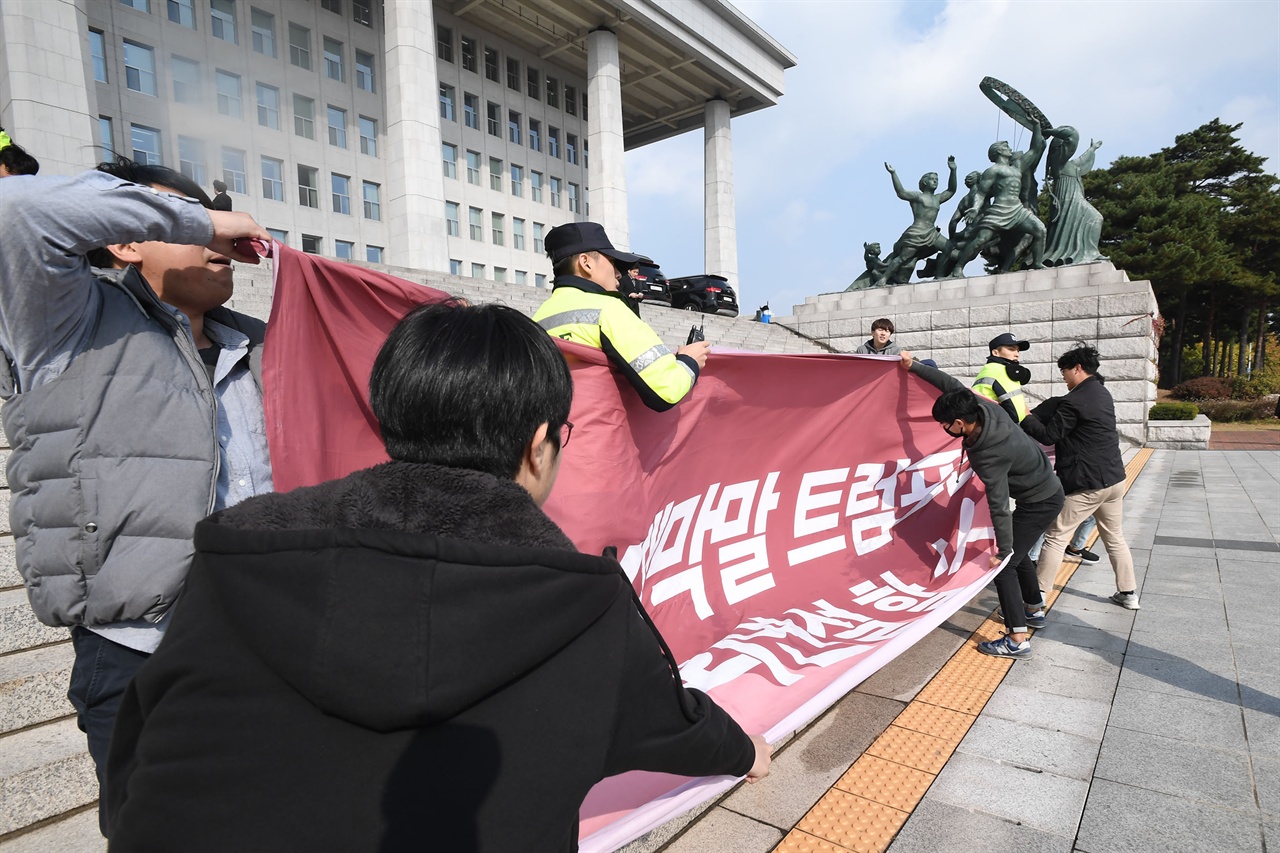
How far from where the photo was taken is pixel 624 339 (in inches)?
91.2

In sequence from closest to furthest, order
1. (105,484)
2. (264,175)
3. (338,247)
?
(105,484) → (264,175) → (338,247)

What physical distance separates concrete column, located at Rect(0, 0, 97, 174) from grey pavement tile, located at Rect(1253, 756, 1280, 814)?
18408 millimetres

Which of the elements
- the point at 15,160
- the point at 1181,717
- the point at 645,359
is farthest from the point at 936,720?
the point at 15,160

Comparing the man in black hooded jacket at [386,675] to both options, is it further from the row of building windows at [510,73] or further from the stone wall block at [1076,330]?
the row of building windows at [510,73]

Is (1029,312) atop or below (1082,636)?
atop

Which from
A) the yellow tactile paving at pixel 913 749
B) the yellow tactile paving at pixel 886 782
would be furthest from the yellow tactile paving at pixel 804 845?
the yellow tactile paving at pixel 913 749

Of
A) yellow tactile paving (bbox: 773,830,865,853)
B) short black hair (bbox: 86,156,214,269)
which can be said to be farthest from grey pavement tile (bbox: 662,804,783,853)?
short black hair (bbox: 86,156,214,269)

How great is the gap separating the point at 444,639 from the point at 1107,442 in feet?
15.8

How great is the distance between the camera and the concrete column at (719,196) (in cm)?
3303

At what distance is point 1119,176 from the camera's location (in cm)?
3659

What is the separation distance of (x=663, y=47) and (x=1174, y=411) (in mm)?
24900

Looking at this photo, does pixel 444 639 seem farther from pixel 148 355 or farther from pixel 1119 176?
pixel 1119 176

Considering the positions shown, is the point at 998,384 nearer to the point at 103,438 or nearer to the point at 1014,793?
the point at 1014,793

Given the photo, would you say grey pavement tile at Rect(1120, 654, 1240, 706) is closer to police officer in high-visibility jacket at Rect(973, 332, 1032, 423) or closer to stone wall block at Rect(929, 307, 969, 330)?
police officer in high-visibility jacket at Rect(973, 332, 1032, 423)
